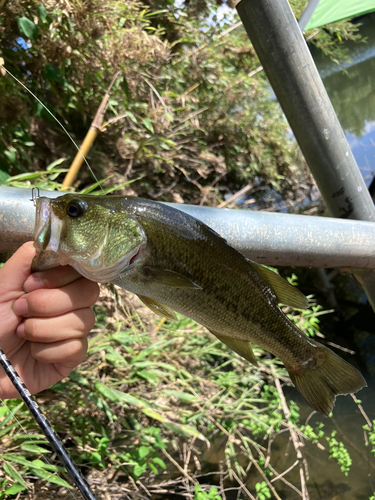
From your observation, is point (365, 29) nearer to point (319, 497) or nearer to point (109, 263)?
point (319, 497)

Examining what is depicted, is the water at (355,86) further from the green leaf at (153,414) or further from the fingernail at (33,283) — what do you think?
the fingernail at (33,283)

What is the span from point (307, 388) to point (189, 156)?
409 cm

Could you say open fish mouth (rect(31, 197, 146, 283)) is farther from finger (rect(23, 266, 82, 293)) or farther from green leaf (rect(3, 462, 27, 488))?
green leaf (rect(3, 462, 27, 488))

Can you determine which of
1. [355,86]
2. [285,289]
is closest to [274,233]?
[285,289]

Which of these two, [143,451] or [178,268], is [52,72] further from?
[143,451]

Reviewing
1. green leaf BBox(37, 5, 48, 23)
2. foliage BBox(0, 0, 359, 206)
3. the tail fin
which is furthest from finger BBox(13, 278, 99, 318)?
green leaf BBox(37, 5, 48, 23)

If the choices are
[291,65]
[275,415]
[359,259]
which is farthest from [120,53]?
[275,415]

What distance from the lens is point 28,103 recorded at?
269 centimetres

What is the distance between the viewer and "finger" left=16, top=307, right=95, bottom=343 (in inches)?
31.1

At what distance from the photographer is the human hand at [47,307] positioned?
786mm

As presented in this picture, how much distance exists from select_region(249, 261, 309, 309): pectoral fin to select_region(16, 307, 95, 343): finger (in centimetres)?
47

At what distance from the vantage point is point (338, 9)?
2.71 meters

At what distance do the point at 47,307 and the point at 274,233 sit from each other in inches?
26.0

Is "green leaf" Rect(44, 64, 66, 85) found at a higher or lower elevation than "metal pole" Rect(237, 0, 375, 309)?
higher
